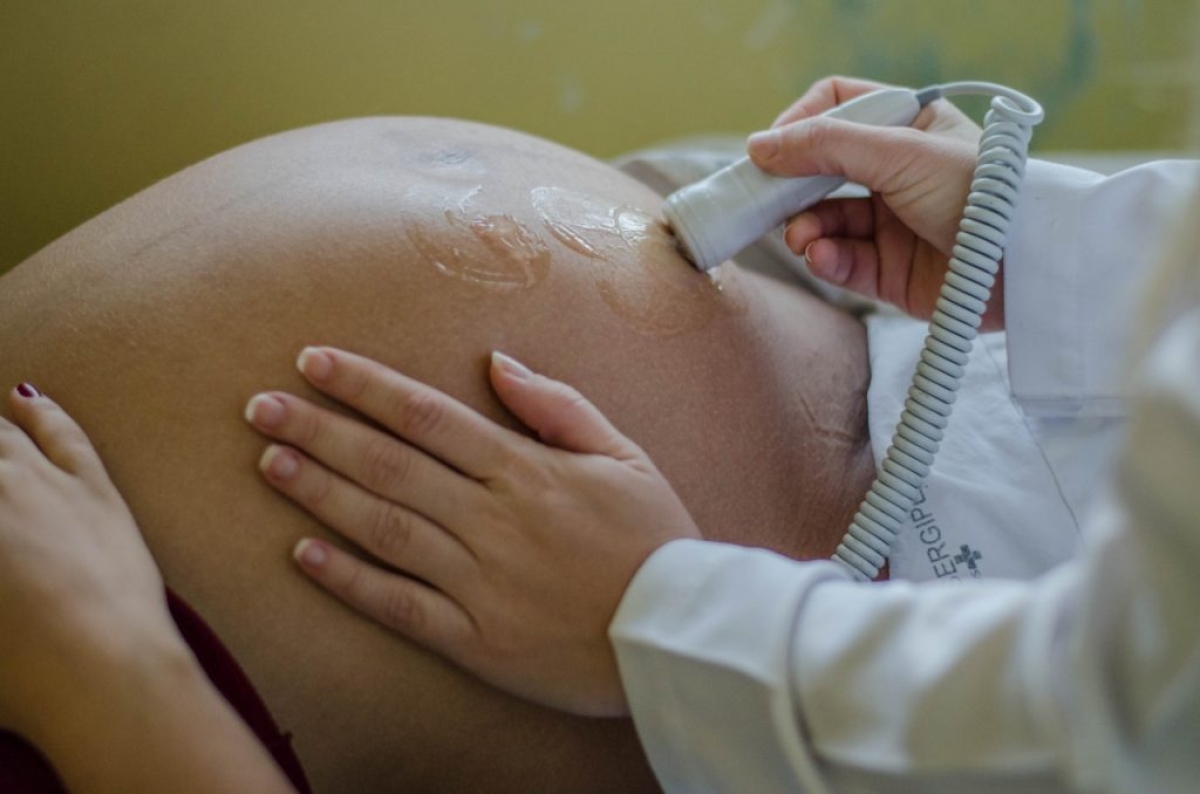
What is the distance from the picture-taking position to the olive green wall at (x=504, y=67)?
1371 mm

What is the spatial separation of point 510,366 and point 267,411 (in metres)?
0.16

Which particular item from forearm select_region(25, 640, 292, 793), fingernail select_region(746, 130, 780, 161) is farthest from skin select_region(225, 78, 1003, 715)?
fingernail select_region(746, 130, 780, 161)

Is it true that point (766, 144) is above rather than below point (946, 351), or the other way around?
above

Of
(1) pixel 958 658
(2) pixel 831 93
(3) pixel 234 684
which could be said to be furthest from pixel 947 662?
(2) pixel 831 93

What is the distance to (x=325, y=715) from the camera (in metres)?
0.72

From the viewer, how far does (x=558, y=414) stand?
0.75 meters

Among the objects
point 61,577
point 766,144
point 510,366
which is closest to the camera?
point 61,577

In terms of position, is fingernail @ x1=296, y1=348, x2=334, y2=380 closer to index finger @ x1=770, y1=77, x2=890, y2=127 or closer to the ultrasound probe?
the ultrasound probe

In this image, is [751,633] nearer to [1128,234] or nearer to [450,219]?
[450,219]

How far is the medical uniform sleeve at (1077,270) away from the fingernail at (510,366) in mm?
408

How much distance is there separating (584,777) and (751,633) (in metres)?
0.23

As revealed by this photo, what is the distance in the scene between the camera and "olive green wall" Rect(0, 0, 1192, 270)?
1.37 metres

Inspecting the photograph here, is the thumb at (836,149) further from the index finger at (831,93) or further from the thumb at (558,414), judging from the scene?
the thumb at (558,414)

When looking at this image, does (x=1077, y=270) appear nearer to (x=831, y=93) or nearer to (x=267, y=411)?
(x=831, y=93)
